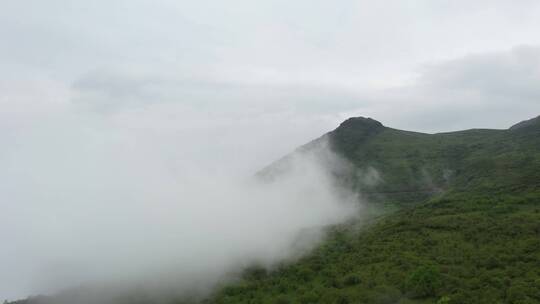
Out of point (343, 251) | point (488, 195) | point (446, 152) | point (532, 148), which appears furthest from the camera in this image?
point (446, 152)

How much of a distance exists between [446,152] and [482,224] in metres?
79.2

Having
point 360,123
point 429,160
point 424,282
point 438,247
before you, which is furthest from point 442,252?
point 360,123

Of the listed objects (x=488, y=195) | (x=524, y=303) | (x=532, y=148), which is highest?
→ (x=532, y=148)

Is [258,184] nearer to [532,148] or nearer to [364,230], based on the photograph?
[364,230]

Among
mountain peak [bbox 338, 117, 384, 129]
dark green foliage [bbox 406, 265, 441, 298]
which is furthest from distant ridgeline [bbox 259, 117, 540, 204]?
dark green foliage [bbox 406, 265, 441, 298]

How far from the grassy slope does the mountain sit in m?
0.12

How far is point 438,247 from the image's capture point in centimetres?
5672

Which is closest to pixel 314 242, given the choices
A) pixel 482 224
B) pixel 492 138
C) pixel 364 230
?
pixel 364 230

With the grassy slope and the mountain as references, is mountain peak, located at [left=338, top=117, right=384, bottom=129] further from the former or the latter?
the grassy slope

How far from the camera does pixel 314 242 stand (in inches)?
3019

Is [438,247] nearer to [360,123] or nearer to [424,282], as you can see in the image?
[424,282]

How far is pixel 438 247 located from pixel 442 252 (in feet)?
7.27

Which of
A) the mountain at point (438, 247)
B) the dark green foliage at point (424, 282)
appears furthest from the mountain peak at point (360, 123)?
the dark green foliage at point (424, 282)

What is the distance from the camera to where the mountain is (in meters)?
43.3
